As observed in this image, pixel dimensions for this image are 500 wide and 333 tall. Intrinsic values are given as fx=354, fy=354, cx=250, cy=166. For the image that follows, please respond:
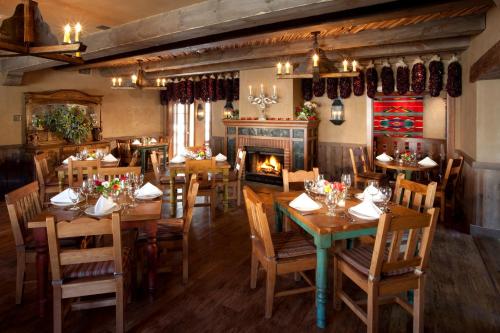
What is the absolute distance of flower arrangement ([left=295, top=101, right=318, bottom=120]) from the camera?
24.7 feet

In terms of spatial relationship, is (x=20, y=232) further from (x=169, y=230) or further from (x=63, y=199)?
(x=169, y=230)

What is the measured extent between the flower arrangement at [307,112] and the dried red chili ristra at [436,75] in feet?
7.74

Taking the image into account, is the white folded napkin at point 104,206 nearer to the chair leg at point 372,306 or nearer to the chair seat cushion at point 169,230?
the chair seat cushion at point 169,230

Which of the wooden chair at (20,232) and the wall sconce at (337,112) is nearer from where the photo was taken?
the wooden chair at (20,232)

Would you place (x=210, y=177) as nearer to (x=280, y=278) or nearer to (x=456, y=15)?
(x=280, y=278)

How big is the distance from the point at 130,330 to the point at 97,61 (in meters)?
6.00

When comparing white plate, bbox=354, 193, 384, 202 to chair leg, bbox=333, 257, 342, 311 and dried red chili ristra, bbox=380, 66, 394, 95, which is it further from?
dried red chili ristra, bbox=380, 66, 394, 95

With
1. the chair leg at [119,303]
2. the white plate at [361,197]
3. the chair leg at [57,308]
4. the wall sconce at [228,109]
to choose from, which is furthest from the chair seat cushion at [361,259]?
the wall sconce at [228,109]

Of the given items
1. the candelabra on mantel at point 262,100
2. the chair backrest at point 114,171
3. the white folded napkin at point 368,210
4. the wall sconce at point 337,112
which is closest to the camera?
the white folded napkin at point 368,210

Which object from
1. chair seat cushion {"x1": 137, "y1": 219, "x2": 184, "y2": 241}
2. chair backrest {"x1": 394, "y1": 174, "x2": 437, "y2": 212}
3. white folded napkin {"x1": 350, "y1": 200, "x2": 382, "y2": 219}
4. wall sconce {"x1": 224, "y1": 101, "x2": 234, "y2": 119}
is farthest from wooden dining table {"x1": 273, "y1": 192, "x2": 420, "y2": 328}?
wall sconce {"x1": 224, "y1": 101, "x2": 234, "y2": 119}

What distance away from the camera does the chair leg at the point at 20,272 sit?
2.79m

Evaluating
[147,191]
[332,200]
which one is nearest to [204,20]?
[147,191]

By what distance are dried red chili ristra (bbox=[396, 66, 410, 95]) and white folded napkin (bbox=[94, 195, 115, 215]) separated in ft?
19.0

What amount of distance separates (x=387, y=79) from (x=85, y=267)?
20.2 feet
